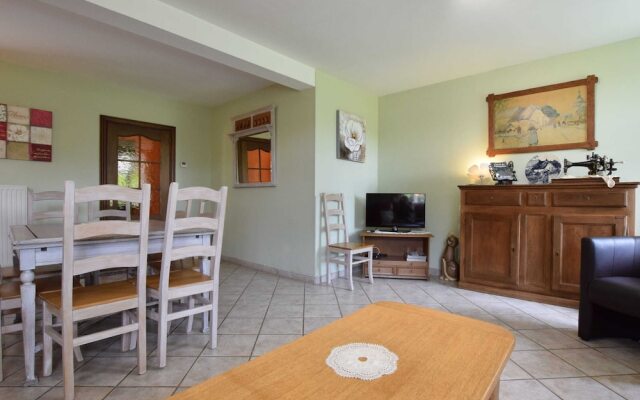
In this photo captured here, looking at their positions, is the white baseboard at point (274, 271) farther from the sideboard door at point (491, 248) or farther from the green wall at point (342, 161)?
the sideboard door at point (491, 248)

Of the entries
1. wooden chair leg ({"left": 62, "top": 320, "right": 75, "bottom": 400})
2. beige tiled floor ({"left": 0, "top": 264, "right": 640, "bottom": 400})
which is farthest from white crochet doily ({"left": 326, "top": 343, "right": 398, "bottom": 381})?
wooden chair leg ({"left": 62, "top": 320, "right": 75, "bottom": 400})

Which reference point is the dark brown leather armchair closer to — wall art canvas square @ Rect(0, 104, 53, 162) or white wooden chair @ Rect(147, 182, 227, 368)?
white wooden chair @ Rect(147, 182, 227, 368)

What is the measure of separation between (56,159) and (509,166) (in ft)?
17.2

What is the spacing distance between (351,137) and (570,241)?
8.35ft

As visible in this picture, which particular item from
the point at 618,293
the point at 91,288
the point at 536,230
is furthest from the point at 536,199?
the point at 91,288

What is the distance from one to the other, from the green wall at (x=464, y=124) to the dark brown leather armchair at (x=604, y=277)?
3.70 ft

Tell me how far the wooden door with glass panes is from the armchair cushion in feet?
15.7

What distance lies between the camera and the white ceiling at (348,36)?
8.19 feet

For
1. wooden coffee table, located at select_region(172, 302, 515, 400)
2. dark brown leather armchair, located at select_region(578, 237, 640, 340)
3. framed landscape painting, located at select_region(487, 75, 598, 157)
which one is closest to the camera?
wooden coffee table, located at select_region(172, 302, 515, 400)

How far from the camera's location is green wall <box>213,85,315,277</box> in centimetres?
384

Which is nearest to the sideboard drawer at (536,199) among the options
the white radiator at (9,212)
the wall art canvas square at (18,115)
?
the white radiator at (9,212)

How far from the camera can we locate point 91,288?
188 cm

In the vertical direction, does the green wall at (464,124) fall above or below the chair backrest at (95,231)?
above

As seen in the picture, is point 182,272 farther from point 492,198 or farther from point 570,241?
point 570,241
